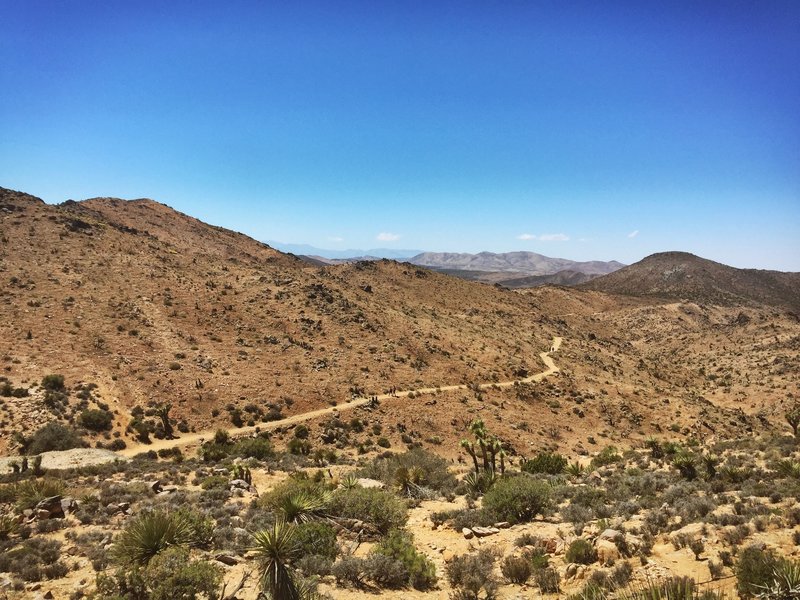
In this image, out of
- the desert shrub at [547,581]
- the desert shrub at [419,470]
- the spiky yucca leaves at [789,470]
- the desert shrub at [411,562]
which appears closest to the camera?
the desert shrub at [547,581]

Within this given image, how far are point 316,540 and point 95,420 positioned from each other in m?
24.4

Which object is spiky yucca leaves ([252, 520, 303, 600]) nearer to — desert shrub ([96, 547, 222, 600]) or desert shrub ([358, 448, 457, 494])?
desert shrub ([96, 547, 222, 600])

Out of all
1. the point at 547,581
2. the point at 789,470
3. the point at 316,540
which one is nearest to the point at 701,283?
the point at 789,470

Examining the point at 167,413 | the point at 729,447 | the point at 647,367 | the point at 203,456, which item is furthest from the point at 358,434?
the point at 647,367

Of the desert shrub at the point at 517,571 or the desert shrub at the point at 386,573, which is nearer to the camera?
the desert shrub at the point at 517,571

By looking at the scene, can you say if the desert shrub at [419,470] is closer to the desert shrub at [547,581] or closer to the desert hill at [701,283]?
the desert shrub at [547,581]

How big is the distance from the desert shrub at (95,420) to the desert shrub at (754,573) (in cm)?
3243

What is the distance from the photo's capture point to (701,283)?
134500 millimetres

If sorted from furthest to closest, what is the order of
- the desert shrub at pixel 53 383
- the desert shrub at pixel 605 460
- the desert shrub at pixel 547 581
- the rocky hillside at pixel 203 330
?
the rocky hillside at pixel 203 330, the desert shrub at pixel 53 383, the desert shrub at pixel 605 460, the desert shrub at pixel 547 581

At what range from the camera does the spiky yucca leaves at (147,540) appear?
377 inches

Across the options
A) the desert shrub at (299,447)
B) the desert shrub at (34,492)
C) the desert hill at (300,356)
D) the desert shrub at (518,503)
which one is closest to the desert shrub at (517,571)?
the desert shrub at (518,503)

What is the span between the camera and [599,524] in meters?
11.6

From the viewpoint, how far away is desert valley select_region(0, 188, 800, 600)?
9781 millimetres

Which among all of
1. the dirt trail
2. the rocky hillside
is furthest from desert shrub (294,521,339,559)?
the rocky hillside
